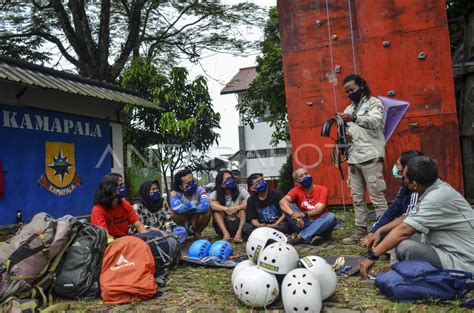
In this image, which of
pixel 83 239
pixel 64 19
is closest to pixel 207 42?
pixel 64 19

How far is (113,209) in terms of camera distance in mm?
5281

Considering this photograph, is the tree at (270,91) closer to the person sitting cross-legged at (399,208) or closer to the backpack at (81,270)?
the person sitting cross-legged at (399,208)

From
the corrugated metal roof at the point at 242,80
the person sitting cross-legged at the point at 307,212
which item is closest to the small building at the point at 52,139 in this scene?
the person sitting cross-legged at the point at 307,212

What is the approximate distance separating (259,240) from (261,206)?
243 cm

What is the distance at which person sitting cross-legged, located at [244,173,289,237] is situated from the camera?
20.8 ft

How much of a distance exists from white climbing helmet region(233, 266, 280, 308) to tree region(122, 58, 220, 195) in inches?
334

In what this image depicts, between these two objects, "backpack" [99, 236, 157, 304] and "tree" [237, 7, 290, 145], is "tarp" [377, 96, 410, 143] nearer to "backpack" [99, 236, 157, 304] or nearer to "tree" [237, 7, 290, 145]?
"tree" [237, 7, 290, 145]

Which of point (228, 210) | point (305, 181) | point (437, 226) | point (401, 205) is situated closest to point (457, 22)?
point (305, 181)

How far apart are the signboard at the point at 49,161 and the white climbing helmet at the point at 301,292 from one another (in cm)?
579

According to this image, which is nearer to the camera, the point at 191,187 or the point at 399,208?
the point at 399,208

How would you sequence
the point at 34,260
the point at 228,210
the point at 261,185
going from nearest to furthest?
the point at 34,260 → the point at 261,185 → the point at 228,210

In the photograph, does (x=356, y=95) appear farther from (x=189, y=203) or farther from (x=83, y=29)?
(x=83, y=29)

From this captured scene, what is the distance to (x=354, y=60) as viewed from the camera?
873 centimetres

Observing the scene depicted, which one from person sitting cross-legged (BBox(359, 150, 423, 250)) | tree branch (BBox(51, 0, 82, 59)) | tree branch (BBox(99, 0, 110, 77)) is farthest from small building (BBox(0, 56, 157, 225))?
person sitting cross-legged (BBox(359, 150, 423, 250))
